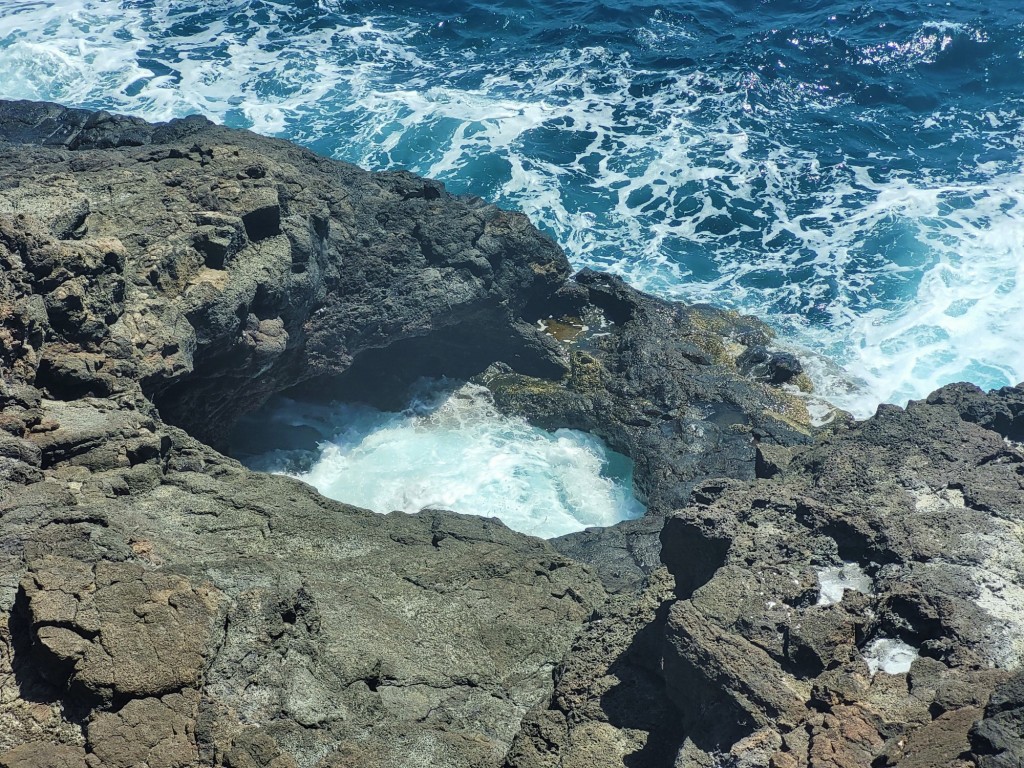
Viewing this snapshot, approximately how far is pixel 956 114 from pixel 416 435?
83.8 feet

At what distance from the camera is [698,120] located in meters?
35.2

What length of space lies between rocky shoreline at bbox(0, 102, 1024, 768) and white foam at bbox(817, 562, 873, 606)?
50mm

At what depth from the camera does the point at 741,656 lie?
11070mm

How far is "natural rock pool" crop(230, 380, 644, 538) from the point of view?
2016cm

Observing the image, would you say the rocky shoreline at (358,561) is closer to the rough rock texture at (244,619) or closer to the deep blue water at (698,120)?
the rough rock texture at (244,619)

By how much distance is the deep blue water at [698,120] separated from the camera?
28250 millimetres

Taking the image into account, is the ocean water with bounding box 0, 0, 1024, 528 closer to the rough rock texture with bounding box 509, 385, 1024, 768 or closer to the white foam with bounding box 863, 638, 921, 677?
the rough rock texture with bounding box 509, 385, 1024, 768

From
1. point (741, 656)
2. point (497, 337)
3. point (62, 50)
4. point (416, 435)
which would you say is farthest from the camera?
point (62, 50)

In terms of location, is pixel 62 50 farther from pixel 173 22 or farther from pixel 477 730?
pixel 477 730

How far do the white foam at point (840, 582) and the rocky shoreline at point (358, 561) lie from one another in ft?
0.16

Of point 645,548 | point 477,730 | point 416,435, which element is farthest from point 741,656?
point 416,435

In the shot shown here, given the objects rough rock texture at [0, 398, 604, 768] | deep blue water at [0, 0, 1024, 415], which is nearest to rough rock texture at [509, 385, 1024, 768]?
rough rock texture at [0, 398, 604, 768]

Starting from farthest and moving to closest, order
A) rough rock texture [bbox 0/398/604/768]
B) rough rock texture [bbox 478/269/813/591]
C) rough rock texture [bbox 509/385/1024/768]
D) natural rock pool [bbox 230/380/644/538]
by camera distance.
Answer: rough rock texture [bbox 478/269/813/591], natural rock pool [bbox 230/380/644/538], rough rock texture [bbox 509/385/1024/768], rough rock texture [bbox 0/398/604/768]

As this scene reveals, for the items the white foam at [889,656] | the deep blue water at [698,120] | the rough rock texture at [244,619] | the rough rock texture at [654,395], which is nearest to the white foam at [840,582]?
the white foam at [889,656]
